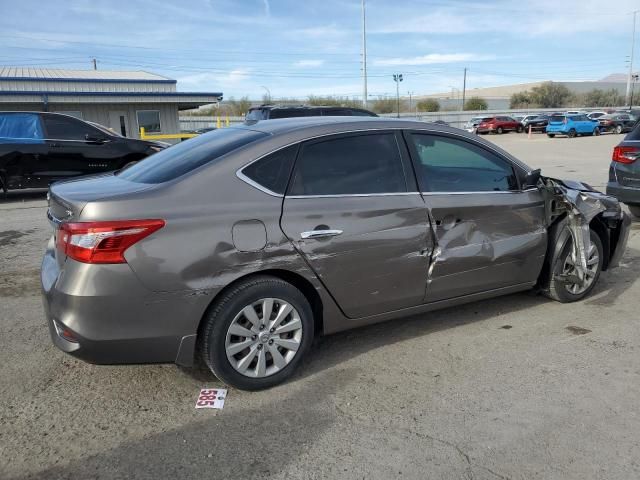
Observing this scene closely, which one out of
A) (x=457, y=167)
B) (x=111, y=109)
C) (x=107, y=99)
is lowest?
(x=457, y=167)

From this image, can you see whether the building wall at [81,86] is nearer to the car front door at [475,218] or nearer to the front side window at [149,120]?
the front side window at [149,120]

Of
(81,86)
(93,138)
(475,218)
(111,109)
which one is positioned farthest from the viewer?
(111,109)

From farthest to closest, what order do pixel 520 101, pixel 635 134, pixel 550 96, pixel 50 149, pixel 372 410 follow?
pixel 550 96, pixel 520 101, pixel 50 149, pixel 635 134, pixel 372 410

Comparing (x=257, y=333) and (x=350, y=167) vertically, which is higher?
(x=350, y=167)

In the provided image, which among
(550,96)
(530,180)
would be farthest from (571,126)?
(550,96)

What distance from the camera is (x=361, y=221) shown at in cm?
343

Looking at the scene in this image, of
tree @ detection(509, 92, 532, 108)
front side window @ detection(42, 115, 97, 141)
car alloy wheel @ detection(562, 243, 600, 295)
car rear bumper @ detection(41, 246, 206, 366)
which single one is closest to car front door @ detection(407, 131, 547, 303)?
car alloy wheel @ detection(562, 243, 600, 295)

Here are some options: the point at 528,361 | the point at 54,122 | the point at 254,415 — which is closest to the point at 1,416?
the point at 254,415

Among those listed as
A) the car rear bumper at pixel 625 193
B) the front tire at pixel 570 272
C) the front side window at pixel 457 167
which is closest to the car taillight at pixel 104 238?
the front side window at pixel 457 167

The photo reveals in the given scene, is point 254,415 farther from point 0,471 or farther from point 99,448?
point 0,471

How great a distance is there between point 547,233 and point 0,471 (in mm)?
4006

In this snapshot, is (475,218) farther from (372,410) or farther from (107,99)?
(107,99)

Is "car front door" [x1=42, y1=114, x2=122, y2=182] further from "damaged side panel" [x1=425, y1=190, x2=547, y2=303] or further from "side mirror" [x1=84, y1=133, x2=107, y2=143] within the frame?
"damaged side panel" [x1=425, y1=190, x2=547, y2=303]

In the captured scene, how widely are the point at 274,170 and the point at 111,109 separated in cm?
2417
